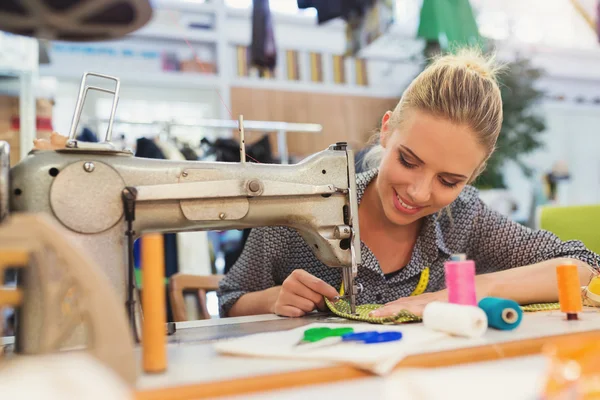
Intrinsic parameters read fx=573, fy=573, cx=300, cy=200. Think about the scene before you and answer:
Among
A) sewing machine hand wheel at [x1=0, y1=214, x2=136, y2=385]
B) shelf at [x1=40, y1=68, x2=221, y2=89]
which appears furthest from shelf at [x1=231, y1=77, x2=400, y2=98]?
sewing machine hand wheel at [x1=0, y1=214, x2=136, y2=385]

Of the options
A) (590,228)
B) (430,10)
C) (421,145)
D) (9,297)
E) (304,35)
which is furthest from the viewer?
(304,35)

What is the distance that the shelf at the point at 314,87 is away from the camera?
4750 millimetres

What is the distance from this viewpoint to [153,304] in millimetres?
685

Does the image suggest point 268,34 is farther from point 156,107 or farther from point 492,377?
point 492,377

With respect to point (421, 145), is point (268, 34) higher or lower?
higher

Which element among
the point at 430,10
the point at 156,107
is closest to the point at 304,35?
the point at 156,107

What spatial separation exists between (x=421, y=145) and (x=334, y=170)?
0.25 m

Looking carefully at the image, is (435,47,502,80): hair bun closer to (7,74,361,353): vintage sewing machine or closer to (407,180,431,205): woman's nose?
(407,180,431,205): woman's nose

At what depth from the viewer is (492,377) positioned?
619 mm

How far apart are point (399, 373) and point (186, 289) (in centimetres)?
127

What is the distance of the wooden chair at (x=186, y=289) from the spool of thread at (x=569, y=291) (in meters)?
1.07

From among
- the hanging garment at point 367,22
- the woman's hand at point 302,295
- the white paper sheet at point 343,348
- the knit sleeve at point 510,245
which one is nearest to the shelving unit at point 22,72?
the hanging garment at point 367,22

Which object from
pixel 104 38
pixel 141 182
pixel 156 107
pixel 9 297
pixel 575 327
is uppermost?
pixel 156 107

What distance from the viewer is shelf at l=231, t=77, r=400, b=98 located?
475cm
